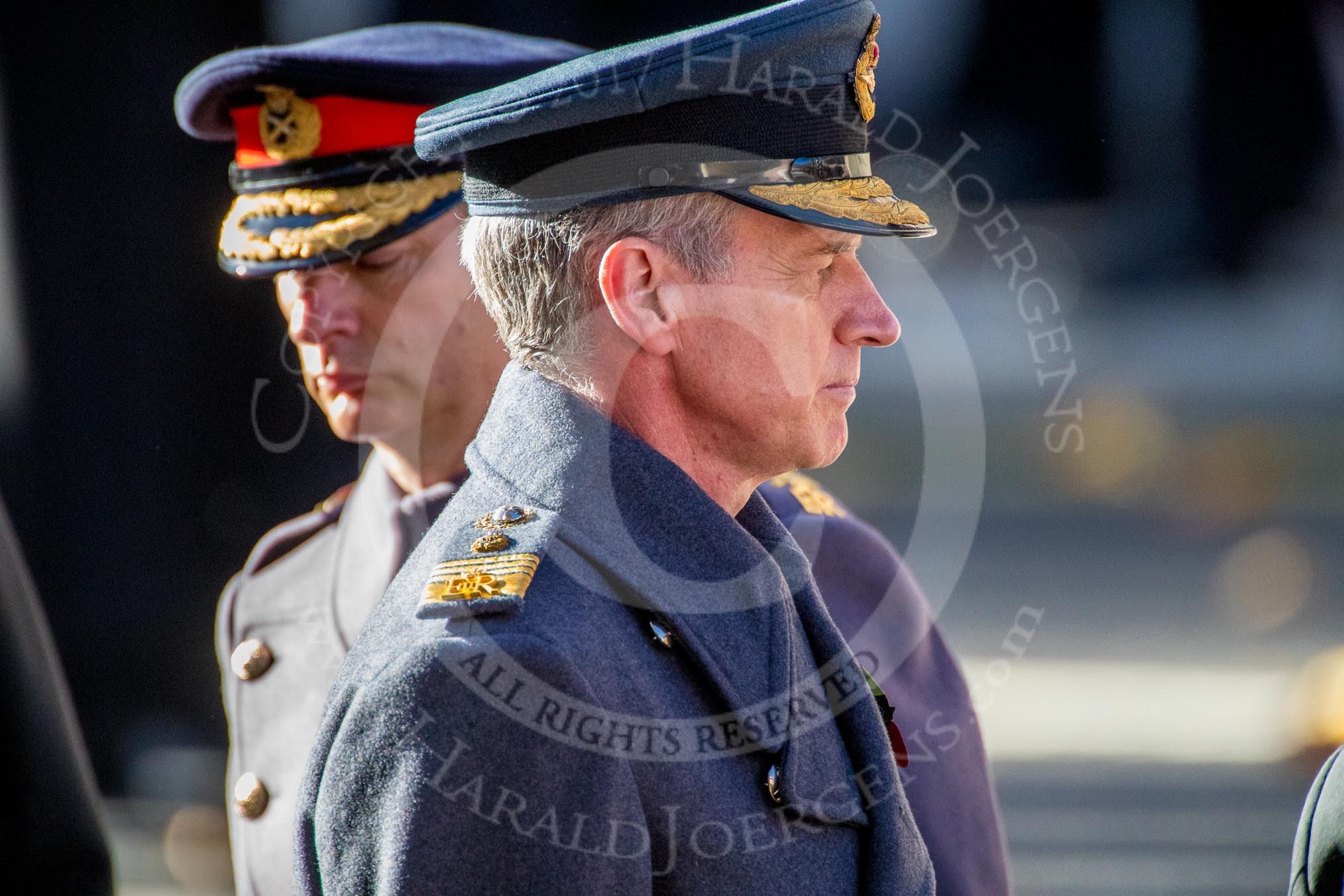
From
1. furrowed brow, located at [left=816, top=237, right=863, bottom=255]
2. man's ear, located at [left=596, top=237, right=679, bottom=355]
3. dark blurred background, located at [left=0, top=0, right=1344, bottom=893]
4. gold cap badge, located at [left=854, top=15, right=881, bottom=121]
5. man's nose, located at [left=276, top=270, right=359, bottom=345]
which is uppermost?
gold cap badge, located at [left=854, top=15, right=881, bottom=121]

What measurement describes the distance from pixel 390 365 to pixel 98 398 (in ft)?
8.46

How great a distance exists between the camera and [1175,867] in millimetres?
4891

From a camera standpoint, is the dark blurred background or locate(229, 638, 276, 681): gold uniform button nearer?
locate(229, 638, 276, 681): gold uniform button

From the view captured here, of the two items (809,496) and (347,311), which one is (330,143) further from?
(809,496)

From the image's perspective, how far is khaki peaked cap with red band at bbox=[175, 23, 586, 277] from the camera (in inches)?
95.3

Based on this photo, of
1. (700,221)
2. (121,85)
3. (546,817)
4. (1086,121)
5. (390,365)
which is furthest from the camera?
(1086,121)

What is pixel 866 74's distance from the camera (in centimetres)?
183

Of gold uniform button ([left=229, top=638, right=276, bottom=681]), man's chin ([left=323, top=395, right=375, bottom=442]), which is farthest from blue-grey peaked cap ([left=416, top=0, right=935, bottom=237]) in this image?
gold uniform button ([left=229, top=638, right=276, bottom=681])

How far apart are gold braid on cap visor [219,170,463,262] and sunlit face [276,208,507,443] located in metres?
0.04

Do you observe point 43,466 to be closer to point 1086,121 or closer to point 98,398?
point 98,398

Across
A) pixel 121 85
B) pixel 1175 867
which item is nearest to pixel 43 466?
pixel 121 85

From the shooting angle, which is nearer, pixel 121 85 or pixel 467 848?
pixel 467 848

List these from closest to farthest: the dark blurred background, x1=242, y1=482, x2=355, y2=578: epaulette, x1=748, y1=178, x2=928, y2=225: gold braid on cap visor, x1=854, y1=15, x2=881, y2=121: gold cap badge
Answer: x1=748, y1=178, x2=928, y2=225: gold braid on cap visor < x1=854, y1=15, x2=881, y2=121: gold cap badge < x1=242, y1=482, x2=355, y2=578: epaulette < the dark blurred background

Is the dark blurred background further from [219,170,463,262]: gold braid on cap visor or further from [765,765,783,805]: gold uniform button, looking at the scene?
[765,765,783,805]: gold uniform button
